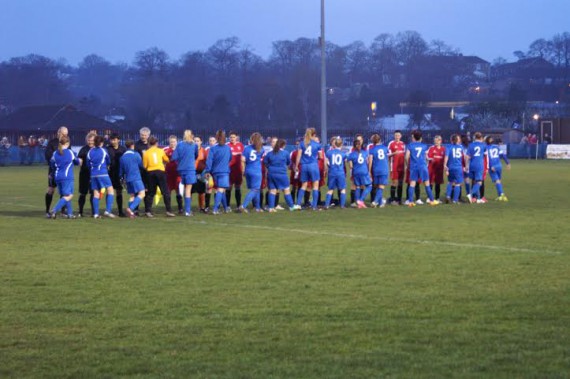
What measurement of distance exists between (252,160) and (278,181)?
0.75 meters

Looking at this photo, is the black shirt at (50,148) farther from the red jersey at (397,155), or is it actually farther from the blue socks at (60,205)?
the red jersey at (397,155)

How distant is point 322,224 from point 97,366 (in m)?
13.0

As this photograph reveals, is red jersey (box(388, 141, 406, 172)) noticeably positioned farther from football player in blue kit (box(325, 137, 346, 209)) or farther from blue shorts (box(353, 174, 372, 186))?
football player in blue kit (box(325, 137, 346, 209))

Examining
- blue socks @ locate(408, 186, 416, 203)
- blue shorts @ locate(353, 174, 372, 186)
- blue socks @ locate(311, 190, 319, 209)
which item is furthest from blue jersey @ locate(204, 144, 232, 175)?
blue socks @ locate(408, 186, 416, 203)

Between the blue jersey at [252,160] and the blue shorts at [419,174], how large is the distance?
14.1 ft

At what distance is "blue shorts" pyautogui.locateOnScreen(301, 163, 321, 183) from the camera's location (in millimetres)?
25141

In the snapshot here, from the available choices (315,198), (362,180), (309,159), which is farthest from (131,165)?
(362,180)

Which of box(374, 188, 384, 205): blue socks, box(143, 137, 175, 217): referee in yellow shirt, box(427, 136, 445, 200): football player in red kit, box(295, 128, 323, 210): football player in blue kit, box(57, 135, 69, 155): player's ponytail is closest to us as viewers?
box(57, 135, 69, 155): player's ponytail

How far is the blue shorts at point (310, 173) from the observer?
25141 millimetres

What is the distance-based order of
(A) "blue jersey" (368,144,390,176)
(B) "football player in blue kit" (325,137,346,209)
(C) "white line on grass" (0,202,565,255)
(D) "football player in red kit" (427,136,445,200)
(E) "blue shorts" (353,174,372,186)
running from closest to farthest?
1. (C) "white line on grass" (0,202,565,255)
2. (B) "football player in blue kit" (325,137,346,209)
3. (E) "blue shorts" (353,174,372,186)
4. (A) "blue jersey" (368,144,390,176)
5. (D) "football player in red kit" (427,136,445,200)

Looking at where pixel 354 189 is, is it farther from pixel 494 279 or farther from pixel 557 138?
pixel 557 138

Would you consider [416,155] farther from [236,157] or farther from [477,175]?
[236,157]

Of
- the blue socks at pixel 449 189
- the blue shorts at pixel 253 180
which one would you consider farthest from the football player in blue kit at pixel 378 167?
the blue shorts at pixel 253 180

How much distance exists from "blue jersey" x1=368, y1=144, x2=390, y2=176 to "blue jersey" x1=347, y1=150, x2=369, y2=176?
369 millimetres
